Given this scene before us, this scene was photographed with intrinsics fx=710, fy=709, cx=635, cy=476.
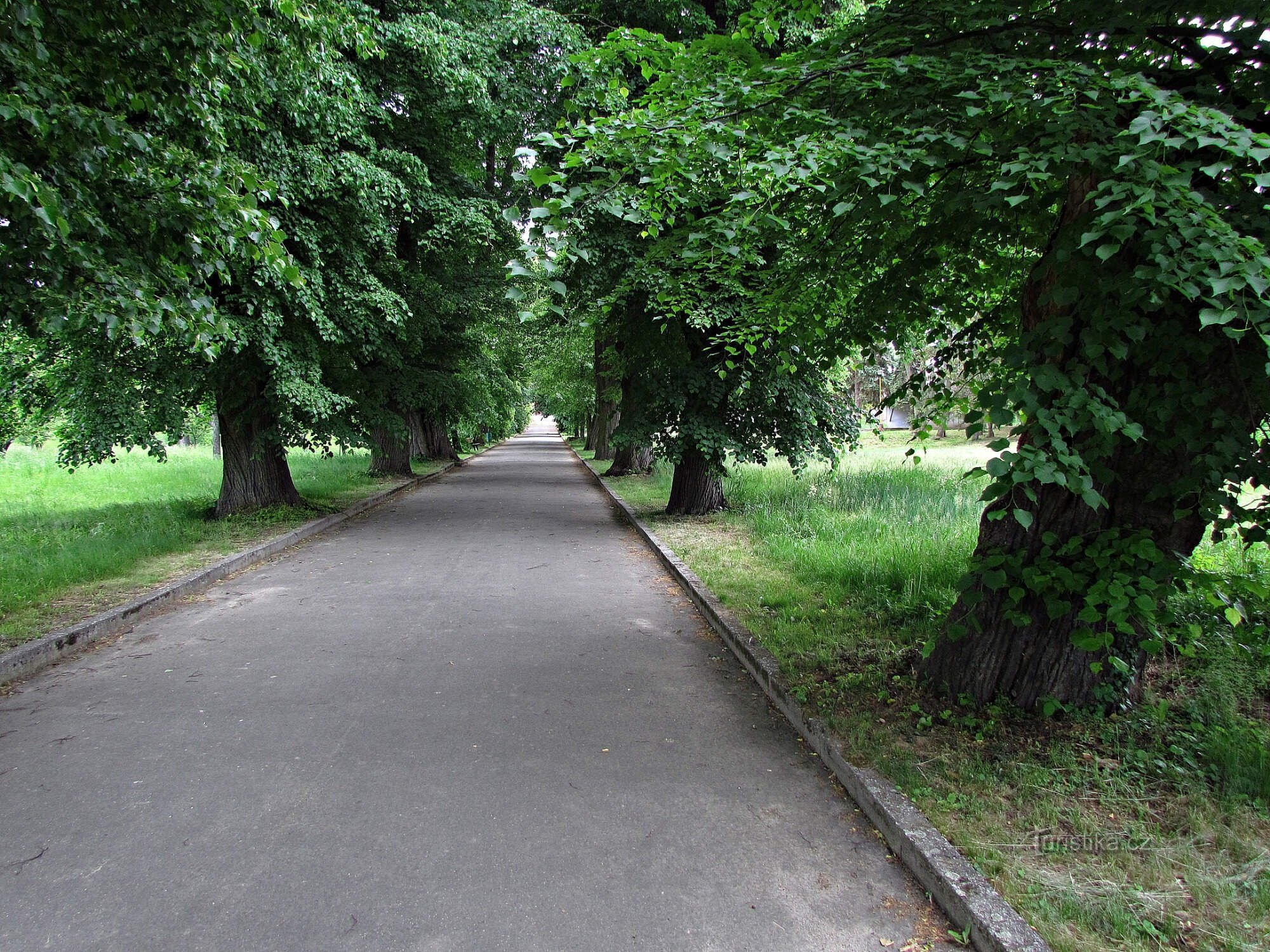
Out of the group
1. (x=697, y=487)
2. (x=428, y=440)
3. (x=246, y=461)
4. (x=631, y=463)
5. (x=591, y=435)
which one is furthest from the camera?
(x=591, y=435)

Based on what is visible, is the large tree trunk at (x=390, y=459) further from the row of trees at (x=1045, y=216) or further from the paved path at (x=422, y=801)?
the row of trees at (x=1045, y=216)

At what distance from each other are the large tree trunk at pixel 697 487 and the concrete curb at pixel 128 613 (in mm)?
6109

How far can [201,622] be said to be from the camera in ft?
21.2

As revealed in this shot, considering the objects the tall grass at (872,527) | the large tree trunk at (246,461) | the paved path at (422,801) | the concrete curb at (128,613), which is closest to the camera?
the paved path at (422,801)

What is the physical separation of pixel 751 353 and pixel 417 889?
4319 mm

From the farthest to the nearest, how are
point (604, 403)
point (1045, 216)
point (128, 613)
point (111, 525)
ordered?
point (604, 403) < point (111, 525) < point (128, 613) < point (1045, 216)

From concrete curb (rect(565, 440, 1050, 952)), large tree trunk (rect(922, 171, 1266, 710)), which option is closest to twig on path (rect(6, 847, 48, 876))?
concrete curb (rect(565, 440, 1050, 952))

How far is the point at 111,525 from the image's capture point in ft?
34.7

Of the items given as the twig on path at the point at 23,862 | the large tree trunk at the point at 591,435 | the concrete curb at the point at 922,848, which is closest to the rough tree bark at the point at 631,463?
the concrete curb at the point at 922,848

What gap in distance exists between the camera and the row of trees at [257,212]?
4.52 metres

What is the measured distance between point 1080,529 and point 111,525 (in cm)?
1225

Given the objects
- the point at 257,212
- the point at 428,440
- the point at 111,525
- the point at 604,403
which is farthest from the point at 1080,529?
the point at 428,440

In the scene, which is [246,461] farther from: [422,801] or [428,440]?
[428,440]

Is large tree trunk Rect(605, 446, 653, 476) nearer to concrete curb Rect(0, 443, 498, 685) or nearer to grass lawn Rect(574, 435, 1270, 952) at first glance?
concrete curb Rect(0, 443, 498, 685)
